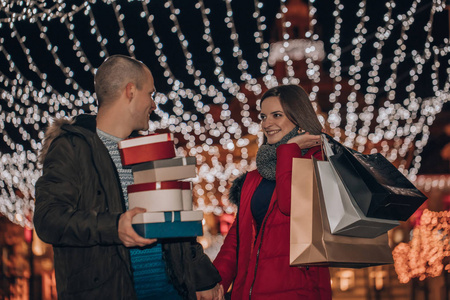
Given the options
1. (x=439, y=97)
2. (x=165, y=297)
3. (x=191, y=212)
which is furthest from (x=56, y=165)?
(x=439, y=97)

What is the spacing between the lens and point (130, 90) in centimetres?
231

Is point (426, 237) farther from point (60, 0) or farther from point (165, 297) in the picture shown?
point (60, 0)

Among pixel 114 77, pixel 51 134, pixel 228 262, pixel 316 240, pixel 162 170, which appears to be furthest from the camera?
pixel 228 262

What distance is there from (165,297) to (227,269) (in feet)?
2.84

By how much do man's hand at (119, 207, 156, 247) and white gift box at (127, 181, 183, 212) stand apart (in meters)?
0.04

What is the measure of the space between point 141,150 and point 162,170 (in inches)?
4.3

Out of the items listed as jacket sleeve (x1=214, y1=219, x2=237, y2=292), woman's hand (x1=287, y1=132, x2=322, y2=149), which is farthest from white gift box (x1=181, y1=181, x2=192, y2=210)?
jacket sleeve (x1=214, y1=219, x2=237, y2=292)

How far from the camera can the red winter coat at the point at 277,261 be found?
2.71m

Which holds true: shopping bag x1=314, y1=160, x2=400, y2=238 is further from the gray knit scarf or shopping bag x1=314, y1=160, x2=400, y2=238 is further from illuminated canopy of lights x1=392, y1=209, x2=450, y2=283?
illuminated canopy of lights x1=392, y1=209, x2=450, y2=283

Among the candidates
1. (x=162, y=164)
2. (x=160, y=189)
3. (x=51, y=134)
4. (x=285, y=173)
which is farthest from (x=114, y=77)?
(x=285, y=173)

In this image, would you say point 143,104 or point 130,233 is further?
point 143,104

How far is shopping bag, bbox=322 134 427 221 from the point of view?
2.22 metres

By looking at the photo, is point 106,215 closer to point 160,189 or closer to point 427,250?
point 160,189

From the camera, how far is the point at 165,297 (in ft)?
7.36
